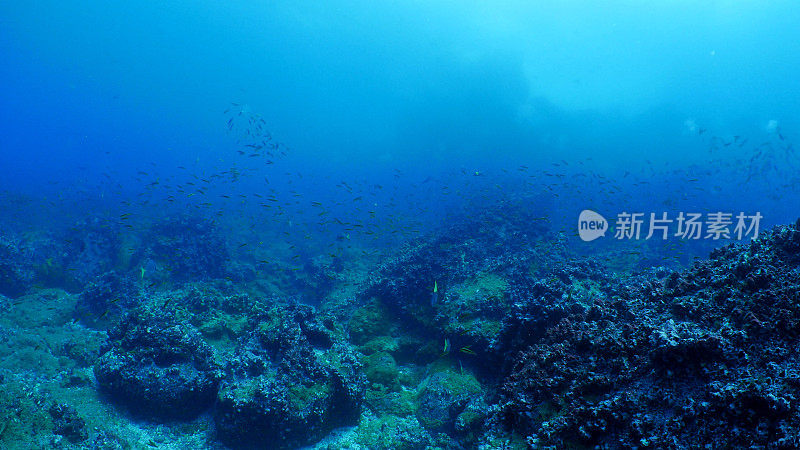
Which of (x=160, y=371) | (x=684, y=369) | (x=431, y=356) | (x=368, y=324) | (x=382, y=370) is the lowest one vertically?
(x=160, y=371)

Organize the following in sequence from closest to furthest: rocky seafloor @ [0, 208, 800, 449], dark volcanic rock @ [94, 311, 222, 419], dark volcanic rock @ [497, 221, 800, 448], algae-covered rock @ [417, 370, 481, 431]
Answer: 1. dark volcanic rock @ [497, 221, 800, 448]
2. rocky seafloor @ [0, 208, 800, 449]
3. algae-covered rock @ [417, 370, 481, 431]
4. dark volcanic rock @ [94, 311, 222, 419]

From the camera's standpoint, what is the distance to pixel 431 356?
1059 cm

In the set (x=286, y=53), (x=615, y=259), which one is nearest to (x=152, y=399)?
(x=615, y=259)

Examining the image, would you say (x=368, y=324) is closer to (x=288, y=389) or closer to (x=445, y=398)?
(x=445, y=398)

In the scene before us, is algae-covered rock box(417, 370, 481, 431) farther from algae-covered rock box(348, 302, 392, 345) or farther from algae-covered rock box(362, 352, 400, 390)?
algae-covered rock box(348, 302, 392, 345)

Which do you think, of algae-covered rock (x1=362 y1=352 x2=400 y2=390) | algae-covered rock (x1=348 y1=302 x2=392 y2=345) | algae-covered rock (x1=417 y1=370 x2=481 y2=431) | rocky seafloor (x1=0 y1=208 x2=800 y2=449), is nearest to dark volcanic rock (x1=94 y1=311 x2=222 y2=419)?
rocky seafloor (x1=0 y1=208 x2=800 y2=449)

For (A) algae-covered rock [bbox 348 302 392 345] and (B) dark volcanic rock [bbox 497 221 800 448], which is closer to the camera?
(B) dark volcanic rock [bbox 497 221 800 448]

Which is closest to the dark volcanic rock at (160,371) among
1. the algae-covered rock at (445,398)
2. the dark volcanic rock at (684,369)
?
the algae-covered rock at (445,398)

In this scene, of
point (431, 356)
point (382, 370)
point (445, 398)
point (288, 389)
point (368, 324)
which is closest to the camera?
point (288, 389)

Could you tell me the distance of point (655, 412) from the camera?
11.2ft

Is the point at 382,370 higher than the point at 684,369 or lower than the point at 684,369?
lower

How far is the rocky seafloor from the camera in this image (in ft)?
11.5

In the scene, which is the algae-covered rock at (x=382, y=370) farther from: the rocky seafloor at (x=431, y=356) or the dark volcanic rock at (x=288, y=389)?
the dark volcanic rock at (x=288, y=389)

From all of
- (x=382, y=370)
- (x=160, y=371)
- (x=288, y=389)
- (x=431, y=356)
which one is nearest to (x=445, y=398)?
(x=431, y=356)
